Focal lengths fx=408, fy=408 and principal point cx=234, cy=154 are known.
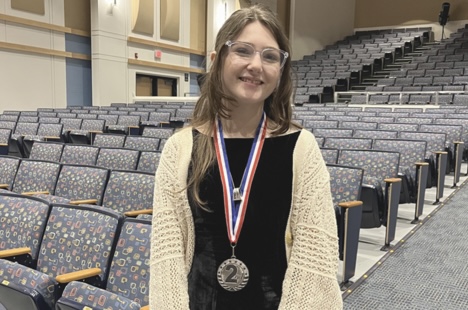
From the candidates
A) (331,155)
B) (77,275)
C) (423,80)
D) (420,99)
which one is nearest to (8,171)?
(77,275)

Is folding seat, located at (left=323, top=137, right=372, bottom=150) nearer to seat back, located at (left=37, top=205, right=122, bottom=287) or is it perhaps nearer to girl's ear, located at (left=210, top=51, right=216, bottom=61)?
seat back, located at (left=37, top=205, right=122, bottom=287)

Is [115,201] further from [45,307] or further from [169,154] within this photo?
[169,154]

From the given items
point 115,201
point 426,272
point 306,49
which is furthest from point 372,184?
point 306,49

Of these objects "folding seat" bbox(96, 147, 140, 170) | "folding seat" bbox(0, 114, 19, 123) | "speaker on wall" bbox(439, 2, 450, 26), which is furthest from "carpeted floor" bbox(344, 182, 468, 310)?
"speaker on wall" bbox(439, 2, 450, 26)

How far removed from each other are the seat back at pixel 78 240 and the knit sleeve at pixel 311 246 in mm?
904

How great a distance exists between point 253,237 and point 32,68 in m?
8.77

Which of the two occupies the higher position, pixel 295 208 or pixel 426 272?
pixel 295 208

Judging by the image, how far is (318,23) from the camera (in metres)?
14.8

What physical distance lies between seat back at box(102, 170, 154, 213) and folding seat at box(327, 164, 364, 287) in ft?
3.29

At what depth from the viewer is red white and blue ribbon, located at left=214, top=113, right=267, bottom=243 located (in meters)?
0.71

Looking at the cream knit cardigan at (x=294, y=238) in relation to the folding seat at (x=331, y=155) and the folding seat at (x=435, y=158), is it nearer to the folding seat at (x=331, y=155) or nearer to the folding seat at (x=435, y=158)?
the folding seat at (x=331, y=155)

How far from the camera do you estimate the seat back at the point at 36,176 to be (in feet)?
8.39

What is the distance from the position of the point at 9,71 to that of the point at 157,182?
8405 mm

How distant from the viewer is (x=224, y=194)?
2.36 feet
